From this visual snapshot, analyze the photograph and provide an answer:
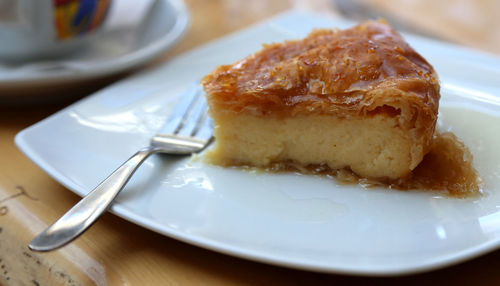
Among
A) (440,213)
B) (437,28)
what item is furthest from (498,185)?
(437,28)

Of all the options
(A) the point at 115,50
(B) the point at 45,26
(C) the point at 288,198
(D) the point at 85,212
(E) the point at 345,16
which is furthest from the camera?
(E) the point at 345,16

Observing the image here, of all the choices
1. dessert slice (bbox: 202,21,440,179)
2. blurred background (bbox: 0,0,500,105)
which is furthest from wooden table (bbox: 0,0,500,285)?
blurred background (bbox: 0,0,500,105)

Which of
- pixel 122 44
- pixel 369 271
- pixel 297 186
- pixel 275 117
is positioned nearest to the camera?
pixel 369 271

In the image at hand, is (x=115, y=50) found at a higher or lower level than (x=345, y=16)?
lower

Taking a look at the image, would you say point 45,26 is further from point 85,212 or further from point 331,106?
→ point 331,106

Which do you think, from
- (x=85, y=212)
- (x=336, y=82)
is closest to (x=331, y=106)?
(x=336, y=82)

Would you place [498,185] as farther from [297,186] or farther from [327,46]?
[327,46]

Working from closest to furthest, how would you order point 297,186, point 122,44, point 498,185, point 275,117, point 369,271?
1. point 369,271
2. point 498,185
3. point 297,186
4. point 275,117
5. point 122,44

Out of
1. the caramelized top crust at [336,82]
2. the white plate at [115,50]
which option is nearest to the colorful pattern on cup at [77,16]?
the white plate at [115,50]
